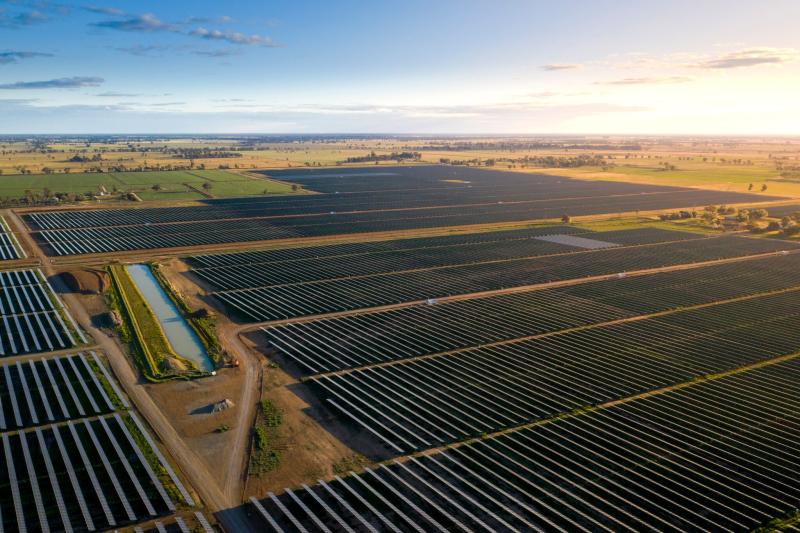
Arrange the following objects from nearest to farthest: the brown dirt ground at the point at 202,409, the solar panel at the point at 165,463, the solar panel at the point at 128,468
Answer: the solar panel at the point at 128,468
the solar panel at the point at 165,463
the brown dirt ground at the point at 202,409

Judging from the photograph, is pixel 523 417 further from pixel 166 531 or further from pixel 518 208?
pixel 518 208

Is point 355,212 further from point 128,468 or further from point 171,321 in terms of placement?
Result: point 128,468

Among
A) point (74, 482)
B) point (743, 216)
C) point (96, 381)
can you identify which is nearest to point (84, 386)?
point (96, 381)

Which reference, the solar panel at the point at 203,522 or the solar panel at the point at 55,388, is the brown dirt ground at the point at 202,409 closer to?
the solar panel at the point at 203,522

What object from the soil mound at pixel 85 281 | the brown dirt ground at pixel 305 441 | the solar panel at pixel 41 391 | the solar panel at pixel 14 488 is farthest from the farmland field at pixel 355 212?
the brown dirt ground at pixel 305 441

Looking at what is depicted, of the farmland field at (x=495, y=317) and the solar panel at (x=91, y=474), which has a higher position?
the farmland field at (x=495, y=317)

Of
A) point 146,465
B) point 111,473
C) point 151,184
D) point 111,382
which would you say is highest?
point 151,184

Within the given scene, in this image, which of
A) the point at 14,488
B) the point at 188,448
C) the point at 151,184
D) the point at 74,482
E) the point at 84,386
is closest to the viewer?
the point at 14,488

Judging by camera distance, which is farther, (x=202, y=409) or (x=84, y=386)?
(x=84, y=386)
